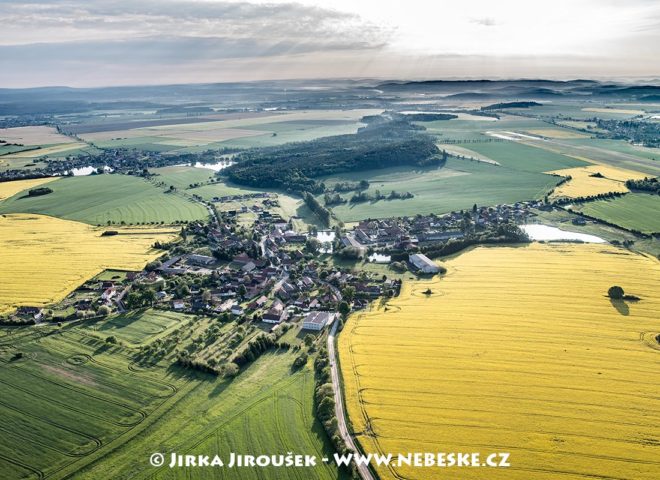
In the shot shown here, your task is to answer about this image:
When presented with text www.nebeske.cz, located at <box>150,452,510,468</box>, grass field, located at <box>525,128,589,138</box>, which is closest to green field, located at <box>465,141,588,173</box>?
grass field, located at <box>525,128,589,138</box>

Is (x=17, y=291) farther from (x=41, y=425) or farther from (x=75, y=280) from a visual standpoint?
(x=41, y=425)

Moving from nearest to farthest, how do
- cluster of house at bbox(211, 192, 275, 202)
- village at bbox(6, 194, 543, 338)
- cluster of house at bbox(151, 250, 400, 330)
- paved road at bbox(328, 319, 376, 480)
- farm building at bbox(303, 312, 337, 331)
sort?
paved road at bbox(328, 319, 376, 480), farm building at bbox(303, 312, 337, 331), cluster of house at bbox(151, 250, 400, 330), village at bbox(6, 194, 543, 338), cluster of house at bbox(211, 192, 275, 202)

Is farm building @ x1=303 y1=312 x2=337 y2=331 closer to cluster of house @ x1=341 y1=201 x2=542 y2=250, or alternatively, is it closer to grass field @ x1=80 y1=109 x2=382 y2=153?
cluster of house @ x1=341 y1=201 x2=542 y2=250

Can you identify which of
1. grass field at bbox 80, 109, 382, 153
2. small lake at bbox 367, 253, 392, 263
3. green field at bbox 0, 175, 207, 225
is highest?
grass field at bbox 80, 109, 382, 153

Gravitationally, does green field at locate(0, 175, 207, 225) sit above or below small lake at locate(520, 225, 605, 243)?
above

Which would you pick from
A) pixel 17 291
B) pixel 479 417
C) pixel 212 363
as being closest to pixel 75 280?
pixel 17 291

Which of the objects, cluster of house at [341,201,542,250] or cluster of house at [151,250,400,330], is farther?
cluster of house at [341,201,542,250]
